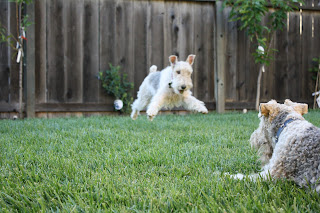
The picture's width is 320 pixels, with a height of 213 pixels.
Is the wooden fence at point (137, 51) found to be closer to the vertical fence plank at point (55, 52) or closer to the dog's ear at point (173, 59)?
the vertical fence plank at point (55, 52)

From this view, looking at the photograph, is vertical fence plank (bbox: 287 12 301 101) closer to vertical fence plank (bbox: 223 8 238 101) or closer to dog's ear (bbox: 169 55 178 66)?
vertical fence plank (bbox: 223 8 238 101)

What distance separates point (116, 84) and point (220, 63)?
2275 mm

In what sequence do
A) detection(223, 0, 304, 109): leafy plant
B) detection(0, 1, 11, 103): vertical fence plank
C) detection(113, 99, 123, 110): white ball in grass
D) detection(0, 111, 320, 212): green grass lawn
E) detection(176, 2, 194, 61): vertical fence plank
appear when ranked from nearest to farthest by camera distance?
detection(0, 111, 320, 212): green grass lawn
detection(0, 1, 11, 103): vertical fence plank
detection(113, 99, 123, 110): white ball in grass
detection(223, 0, 304, 109): leafy plant
detection(176, 2, 194, 61): vertical fence plank

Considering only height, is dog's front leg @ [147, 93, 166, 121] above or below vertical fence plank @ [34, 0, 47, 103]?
below

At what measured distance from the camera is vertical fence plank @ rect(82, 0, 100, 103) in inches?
246

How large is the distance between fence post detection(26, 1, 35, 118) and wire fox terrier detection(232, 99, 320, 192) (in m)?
4.70

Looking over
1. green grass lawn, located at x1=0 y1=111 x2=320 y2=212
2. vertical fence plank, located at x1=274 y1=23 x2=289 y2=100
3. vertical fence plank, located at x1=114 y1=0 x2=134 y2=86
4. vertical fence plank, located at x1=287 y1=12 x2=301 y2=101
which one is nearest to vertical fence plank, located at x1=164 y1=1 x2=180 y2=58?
vertical fence plank, located at x1=114 y1=0 x2=134 y2=86

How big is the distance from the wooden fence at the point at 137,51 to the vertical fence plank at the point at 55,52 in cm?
2

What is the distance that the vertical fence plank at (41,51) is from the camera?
602 cm

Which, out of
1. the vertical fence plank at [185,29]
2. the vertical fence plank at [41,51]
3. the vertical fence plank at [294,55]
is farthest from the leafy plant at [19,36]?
the vertical fence plank at [294,55]

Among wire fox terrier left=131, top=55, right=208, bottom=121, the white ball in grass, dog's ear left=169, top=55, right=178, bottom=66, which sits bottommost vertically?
the white ball in grass

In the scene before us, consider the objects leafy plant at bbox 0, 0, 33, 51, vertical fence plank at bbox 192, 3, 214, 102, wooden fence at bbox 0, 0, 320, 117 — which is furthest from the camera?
vertical fence plank at bbox 192, 3, 214, 102

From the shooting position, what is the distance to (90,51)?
20.6 feet

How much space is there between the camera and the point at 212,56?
6938mm
